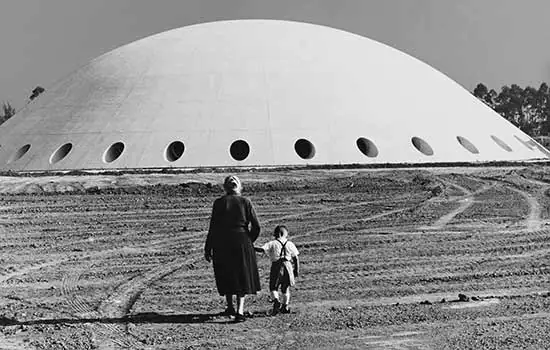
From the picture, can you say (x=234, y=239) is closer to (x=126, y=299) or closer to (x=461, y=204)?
(x=126, y=299)

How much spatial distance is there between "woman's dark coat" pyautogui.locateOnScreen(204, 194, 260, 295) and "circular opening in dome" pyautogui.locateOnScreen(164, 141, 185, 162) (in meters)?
20.5

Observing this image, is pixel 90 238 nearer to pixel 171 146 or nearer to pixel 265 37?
pixel 171 146

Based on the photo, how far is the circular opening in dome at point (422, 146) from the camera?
30.2 meters

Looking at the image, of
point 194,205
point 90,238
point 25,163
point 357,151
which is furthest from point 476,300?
point 25,163

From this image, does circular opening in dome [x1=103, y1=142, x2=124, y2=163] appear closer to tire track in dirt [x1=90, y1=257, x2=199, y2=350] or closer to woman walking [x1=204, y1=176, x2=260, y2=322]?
tire track in dirt [x1=90, y1=257, x2=199, y2=350]

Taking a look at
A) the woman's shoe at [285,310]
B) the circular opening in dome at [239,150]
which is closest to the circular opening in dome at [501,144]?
the circular opening in dome at [239,150]

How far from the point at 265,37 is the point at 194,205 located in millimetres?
17528

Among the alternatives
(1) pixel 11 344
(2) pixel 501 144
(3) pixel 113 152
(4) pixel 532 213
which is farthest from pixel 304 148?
(1) pixel 11 344

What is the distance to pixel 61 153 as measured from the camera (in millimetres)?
30000

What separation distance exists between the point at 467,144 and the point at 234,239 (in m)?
25.4

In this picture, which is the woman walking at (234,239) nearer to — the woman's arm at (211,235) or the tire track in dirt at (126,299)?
the woman's arm at (211,235)

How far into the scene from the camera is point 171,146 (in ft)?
95.0

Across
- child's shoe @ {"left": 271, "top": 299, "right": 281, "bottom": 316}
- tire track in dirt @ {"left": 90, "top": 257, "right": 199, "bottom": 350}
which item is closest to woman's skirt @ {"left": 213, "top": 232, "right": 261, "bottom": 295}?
child's shoe @ {"left": 271, "top": 299, "right": 281, "bottom": 316}

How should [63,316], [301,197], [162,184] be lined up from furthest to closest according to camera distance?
[162,184] < [301,197] < [63,316]
